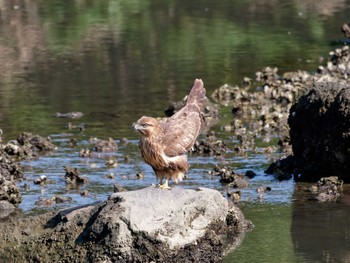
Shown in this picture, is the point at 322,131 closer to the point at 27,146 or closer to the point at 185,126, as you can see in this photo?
the point at 185,126

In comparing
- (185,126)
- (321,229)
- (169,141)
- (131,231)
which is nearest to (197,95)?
Answer: (185,126)

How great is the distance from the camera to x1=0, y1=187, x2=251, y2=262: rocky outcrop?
33.3 ft

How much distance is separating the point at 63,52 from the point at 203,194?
51.6 feet

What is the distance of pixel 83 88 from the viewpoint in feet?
70.5

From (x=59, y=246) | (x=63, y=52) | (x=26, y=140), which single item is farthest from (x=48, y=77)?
(x=59, y=246)

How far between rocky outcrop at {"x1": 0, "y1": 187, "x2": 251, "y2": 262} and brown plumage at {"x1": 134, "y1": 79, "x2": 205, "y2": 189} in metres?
0.56

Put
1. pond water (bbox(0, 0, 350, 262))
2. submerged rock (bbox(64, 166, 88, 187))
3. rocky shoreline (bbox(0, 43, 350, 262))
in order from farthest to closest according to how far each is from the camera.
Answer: submerged rock (bbox(64, 166, 88, 187)) → pond water (bbox(0, 0, 350, 262)) → rocky shoreline (bbox(0, 43, 350, 262))

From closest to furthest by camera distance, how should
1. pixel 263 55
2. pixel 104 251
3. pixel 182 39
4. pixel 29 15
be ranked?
pixel 104 251, pixel 263 55, pixel 182 39, pixel 29 15

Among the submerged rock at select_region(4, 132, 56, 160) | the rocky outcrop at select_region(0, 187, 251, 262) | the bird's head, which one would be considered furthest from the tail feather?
the submerged rock at select_region(4, 132, 56, 160)

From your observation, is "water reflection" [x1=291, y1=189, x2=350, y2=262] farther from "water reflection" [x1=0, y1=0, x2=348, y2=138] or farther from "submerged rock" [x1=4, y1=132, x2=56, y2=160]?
"water reflection" [x1=0, y1=0, x2=348, y2=138]

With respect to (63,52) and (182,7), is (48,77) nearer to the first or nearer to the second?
(63,52)

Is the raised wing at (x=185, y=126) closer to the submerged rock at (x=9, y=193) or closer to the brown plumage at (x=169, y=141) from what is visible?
the brown plumage at (x=169, y=141)

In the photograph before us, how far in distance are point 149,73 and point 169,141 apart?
39.1 feet

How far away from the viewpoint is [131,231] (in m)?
10.1
